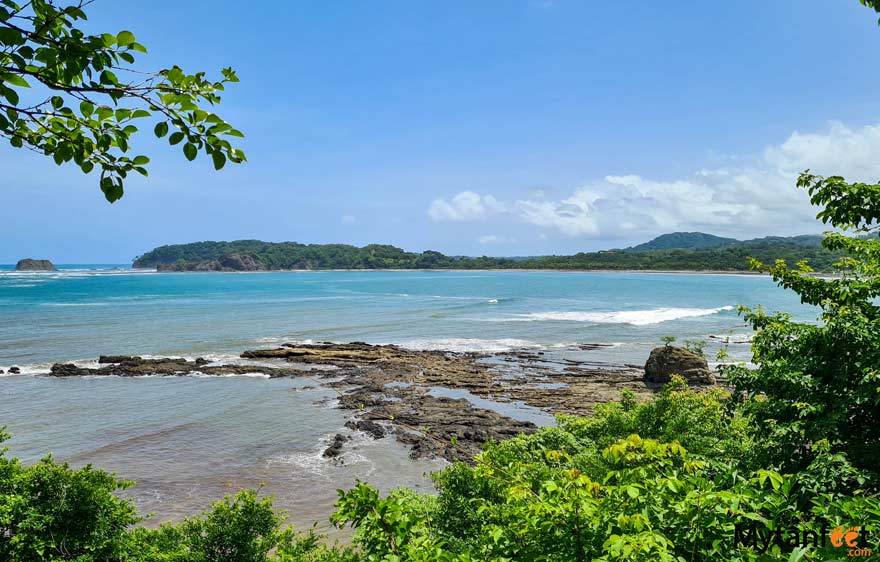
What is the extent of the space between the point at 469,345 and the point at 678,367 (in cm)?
1772

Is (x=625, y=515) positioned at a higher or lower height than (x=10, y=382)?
higher

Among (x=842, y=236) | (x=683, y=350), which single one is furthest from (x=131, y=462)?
(x=683, y=350)

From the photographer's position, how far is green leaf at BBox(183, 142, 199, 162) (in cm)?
272

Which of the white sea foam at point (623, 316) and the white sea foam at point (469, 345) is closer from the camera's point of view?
the white sea foam at point (469, 345)

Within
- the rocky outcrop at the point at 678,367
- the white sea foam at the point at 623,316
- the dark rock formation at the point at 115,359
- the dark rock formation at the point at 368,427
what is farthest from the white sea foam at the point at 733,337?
the dark rock formation at the point at 115,359

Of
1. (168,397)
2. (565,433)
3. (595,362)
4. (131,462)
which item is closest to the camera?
(565,433)

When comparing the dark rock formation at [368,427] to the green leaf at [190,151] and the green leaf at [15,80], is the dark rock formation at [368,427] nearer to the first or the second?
the green leaf at [190,151]

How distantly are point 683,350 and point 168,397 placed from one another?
29.5 m

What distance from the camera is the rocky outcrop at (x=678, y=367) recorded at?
27578 millimetres

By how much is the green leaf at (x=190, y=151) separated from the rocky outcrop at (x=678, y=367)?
29635 millimetres

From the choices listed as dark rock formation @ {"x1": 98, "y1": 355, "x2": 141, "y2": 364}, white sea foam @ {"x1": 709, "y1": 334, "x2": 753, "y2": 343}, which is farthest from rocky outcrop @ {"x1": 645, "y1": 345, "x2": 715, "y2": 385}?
dark rock formation @ {"x1": 98, "y1": 355, "x2": 141, "y2": 364}

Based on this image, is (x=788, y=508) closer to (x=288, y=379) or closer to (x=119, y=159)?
(x=119, y=159)

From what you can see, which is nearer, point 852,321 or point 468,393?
point 852,321

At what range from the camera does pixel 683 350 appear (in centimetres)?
2880
